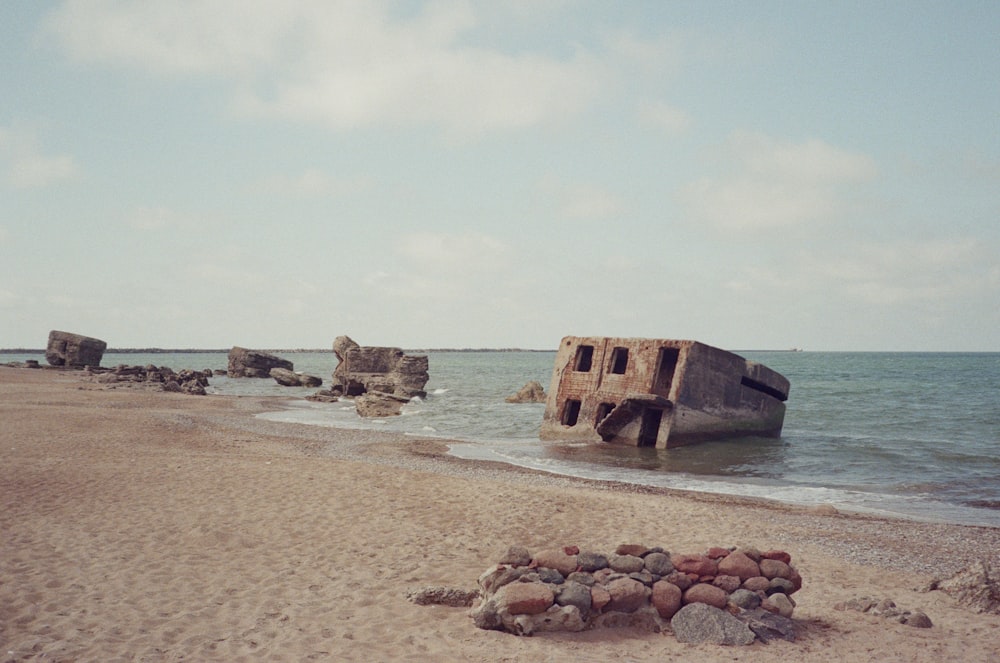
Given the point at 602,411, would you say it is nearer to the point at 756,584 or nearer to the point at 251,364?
the point at 756,584

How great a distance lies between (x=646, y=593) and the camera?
5996 millimetres

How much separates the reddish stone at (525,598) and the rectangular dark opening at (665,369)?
45.1ft

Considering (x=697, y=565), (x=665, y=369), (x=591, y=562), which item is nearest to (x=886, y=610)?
(x=697, y=565)

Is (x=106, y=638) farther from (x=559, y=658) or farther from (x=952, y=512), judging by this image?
(x=952, y=512)

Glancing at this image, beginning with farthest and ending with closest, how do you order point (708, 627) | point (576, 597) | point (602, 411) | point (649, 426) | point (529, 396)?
point (529, 396), point (602, 411), point (649, 426), point (576, 597), point (708, 627)

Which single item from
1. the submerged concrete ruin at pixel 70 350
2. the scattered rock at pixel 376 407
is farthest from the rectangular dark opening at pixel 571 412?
the submerged concrete ruin at pixel 70 350

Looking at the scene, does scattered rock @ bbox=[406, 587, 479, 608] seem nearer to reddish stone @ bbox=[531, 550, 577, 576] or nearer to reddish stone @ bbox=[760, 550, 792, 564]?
reddish stone @ bbox=[531, 550, 577, 576]

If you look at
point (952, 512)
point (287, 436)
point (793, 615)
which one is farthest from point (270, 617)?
point (287, 436)

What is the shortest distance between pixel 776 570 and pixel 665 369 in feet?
44.4

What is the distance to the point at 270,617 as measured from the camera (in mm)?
5828

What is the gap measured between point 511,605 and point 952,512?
1011cm

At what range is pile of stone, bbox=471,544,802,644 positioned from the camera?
5699 mm

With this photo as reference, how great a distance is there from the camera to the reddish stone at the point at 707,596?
19.5 ft

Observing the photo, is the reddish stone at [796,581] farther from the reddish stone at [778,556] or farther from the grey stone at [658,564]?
the grey stone at [658,564]
